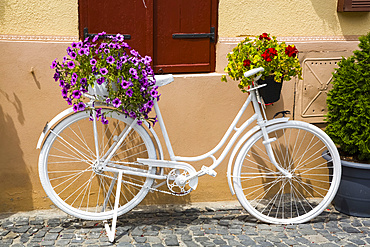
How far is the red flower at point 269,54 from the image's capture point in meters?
4.12

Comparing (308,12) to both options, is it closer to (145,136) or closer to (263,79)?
(263,79)

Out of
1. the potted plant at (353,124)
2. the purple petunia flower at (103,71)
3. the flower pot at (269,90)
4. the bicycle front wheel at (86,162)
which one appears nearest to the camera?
the purple petunia flower at (103,71)

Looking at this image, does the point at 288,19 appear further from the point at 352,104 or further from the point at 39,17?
the point at 39,17

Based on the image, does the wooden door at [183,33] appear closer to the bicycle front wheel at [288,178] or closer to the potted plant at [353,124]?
the bicycle front wheel at [288,178]

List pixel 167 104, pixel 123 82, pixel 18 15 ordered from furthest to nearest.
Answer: pixel 167 104, pixel 18 15, pixel 123 82

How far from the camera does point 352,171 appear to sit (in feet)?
15.3

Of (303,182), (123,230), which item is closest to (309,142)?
(303,182)

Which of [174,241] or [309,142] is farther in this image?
[309,142]

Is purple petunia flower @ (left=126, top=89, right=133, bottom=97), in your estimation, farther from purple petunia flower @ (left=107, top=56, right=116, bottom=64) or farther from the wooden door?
the wooden door

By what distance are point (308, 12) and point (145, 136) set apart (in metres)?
1.99

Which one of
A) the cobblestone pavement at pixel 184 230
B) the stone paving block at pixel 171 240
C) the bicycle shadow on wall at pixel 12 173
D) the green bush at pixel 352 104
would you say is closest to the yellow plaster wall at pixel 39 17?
the bicycle shadow on wall at pixel 12 173

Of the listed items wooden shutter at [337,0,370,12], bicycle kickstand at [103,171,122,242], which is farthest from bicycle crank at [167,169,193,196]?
wooden shutter at [337,0,370,12]

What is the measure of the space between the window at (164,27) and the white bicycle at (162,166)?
699 millimetres

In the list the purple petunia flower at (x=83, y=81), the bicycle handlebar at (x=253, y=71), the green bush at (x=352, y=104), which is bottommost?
the green bush at (x=352, y=104)
